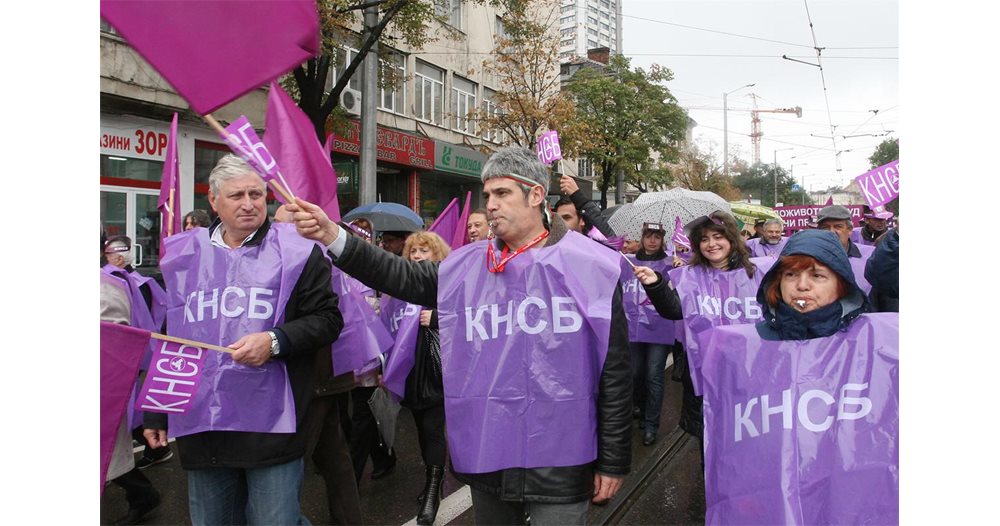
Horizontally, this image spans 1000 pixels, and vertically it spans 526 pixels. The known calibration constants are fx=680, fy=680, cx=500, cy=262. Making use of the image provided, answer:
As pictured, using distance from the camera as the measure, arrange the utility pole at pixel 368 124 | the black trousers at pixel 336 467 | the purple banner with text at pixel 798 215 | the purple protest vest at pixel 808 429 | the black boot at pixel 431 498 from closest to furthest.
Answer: the purple protest vest at pixel 808 429 → the black trousers at pixel 336 467 → the black boot at pixel 431 498 → the utility pole at pixel 368 124 → the purple banner with text at pixel 798 215

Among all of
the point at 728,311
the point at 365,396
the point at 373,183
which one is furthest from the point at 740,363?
the point at 373,183

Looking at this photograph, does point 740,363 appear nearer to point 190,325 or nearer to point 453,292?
point 453,292

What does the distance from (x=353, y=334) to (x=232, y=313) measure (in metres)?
1.02

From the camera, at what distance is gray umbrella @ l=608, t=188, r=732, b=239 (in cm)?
531

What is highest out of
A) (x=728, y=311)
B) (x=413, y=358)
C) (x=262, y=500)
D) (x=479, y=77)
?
(x=479, y=77)

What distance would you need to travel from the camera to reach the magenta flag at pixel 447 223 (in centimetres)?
643

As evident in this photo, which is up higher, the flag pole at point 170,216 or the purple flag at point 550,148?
the purple flag at point 550,148

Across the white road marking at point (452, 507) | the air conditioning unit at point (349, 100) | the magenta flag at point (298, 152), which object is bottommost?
the white road marking at point (452, 507)

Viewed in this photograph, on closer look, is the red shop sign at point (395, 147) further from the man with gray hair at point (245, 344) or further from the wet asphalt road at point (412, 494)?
the man with gray hair at point (245, 344)

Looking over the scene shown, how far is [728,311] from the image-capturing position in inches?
172

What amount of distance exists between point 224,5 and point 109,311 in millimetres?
2144

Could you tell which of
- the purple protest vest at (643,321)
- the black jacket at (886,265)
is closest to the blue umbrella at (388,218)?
the purple protest vest at (643,321)

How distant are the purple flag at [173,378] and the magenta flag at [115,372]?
0.33 ft

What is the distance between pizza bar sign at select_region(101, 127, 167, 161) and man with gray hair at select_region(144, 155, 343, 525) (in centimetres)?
1117
